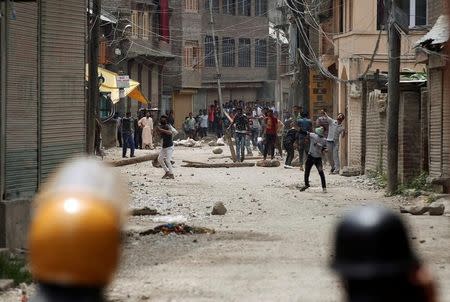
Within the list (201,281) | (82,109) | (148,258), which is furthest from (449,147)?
(201,281)

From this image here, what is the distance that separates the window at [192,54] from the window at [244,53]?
5180mm

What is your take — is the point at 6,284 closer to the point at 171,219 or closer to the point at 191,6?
the point at 171,219

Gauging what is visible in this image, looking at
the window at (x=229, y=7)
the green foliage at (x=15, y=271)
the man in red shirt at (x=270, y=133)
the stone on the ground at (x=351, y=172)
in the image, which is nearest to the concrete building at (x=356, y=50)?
the stone on the ground at (x=351, y=172)

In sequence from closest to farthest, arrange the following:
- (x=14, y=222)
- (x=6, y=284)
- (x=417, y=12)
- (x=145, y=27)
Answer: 1. (x=6, y=284)
2. (x=14, y=222)
3. (x=417, y=12)
4. (x=145, y=27)

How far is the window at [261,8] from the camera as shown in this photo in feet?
253

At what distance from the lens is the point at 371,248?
2135mm

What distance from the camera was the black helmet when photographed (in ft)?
6.96

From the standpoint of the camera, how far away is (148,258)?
11.6 meters

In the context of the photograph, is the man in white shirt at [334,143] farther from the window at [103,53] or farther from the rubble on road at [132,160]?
the window at [103,53]

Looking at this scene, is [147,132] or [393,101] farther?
[147,132]

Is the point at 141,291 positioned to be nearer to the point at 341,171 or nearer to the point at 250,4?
the point at 341,171

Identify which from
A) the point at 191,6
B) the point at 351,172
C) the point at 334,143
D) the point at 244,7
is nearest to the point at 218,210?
the point at 351,172

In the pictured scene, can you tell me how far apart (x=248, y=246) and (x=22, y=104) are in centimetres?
298

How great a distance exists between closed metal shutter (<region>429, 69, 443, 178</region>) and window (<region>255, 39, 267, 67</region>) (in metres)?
55.4
